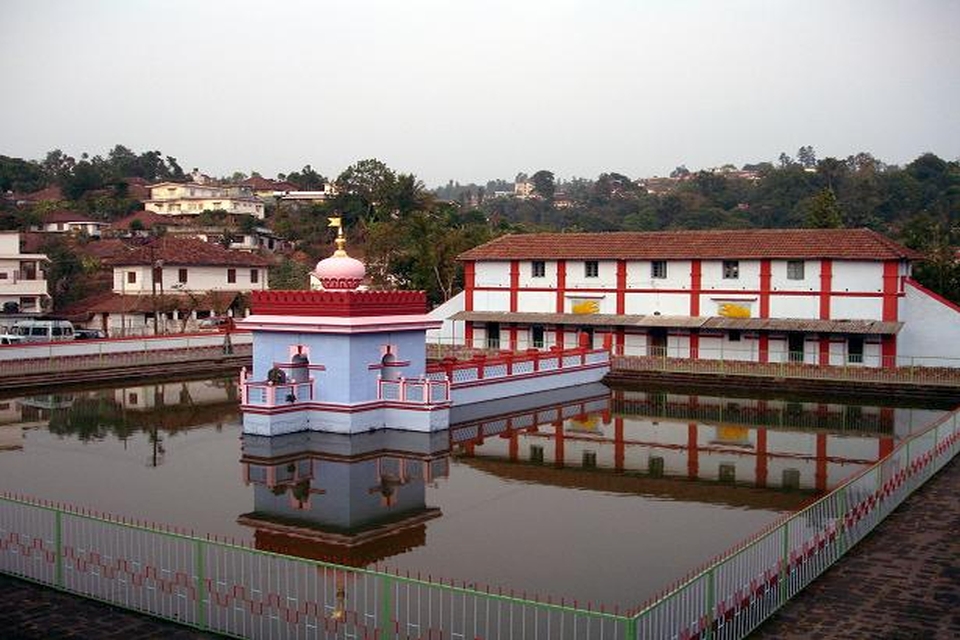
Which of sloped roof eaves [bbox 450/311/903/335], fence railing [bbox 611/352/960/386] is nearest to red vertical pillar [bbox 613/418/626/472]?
fence railing [bbox 611/352/960/386]

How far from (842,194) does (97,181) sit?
7802 centimetres

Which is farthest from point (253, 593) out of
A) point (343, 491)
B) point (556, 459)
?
point (556, 459)

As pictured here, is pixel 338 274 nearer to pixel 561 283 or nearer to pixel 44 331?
pixel 561 283

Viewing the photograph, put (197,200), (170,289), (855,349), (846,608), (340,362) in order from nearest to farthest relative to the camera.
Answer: (846,608), (340,362), (855,349), (170,289), (197,200)

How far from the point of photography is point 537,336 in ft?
147

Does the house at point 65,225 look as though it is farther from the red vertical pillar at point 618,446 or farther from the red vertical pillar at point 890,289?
the red vertical pillar at point 890,289

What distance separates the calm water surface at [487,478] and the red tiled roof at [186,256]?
22.7m

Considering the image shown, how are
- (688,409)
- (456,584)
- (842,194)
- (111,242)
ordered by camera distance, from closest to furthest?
(456,584)
(688,409)
(111,242)
(842,194)

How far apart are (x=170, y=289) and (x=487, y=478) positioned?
37.7 m

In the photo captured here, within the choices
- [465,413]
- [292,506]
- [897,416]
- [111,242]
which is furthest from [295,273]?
[292,506]

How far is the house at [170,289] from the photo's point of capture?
52438 millimetres

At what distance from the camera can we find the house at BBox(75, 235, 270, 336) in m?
52.4

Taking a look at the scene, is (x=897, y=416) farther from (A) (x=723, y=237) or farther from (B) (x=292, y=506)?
(B) (x=292, y=506)

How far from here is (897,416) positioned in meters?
30.4
